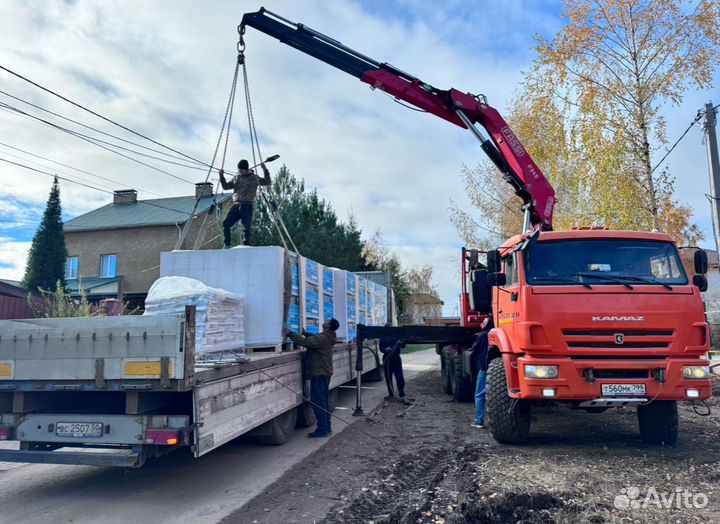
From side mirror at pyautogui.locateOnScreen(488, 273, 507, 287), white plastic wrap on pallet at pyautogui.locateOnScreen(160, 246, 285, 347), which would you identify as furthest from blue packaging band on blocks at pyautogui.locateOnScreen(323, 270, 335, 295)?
side mirror at pyautogui.locateOnScreen(488, 273, 507, 287)

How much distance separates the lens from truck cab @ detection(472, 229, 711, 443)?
229 inches

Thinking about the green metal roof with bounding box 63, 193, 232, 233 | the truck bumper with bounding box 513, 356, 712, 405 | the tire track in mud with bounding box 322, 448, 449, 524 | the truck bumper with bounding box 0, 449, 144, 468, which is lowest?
the tire track in mud with bounding box 322, 448, 449, 524

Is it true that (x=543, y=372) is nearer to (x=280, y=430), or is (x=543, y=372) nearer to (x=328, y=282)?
(x=280, y=430)

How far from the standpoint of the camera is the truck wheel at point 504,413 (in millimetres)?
6438

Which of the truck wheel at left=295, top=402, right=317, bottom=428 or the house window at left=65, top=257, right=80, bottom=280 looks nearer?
the truck wheel at left=295, top=402, right=317, bottom=428

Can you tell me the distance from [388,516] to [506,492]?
1064 millimetres

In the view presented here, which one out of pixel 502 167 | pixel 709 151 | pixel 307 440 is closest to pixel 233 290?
pixel 307 440

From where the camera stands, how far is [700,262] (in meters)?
6.25

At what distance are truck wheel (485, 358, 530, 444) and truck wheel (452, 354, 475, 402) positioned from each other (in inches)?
148

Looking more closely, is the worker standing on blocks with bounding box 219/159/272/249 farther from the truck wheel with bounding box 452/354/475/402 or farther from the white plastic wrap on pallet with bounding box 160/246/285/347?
the truck wheel with bounding box 452/354/475/402

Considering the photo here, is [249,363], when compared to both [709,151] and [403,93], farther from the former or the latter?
[709,151]

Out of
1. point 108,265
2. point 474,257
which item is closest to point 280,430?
point 474,257

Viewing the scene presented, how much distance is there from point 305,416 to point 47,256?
60.1 ft

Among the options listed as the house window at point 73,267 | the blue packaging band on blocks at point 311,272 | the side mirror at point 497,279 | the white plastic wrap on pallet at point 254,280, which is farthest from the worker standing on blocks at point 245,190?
the house window at point 73,267
